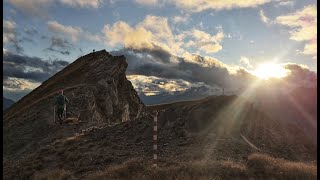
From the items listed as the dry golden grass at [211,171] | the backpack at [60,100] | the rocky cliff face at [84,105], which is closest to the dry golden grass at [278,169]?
the dry golden grass at [211,171]

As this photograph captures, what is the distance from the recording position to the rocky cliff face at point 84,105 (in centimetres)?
3616

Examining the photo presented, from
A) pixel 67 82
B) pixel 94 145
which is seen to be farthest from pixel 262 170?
pixel 67 82

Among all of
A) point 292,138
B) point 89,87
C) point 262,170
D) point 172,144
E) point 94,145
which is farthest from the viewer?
point 89,87

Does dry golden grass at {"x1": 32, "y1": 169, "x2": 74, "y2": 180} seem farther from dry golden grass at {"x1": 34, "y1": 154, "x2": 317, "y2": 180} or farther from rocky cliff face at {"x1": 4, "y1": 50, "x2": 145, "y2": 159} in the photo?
rocky cliff face at {"x1": 4, "y1": 50, "x2": 145, "y2": 159}

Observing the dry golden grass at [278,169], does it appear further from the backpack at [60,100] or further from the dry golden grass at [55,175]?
the backpack at [60,100]

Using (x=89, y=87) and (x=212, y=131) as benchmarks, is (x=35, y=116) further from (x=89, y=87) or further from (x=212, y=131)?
(x=212, y=131)

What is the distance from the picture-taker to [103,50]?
237 feet

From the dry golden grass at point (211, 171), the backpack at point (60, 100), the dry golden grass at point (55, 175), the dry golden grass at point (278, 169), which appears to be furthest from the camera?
the backpack at point (60, 100)

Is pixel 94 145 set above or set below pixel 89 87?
below

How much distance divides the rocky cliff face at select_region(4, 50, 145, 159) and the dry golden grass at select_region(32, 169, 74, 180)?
1137 cm

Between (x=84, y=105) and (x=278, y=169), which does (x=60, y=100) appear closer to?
(x=84, y=105)

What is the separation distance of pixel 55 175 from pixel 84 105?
28.6 metres

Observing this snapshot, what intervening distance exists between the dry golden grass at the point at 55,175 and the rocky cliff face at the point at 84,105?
37.3ft

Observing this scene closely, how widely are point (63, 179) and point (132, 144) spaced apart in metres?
6.51
